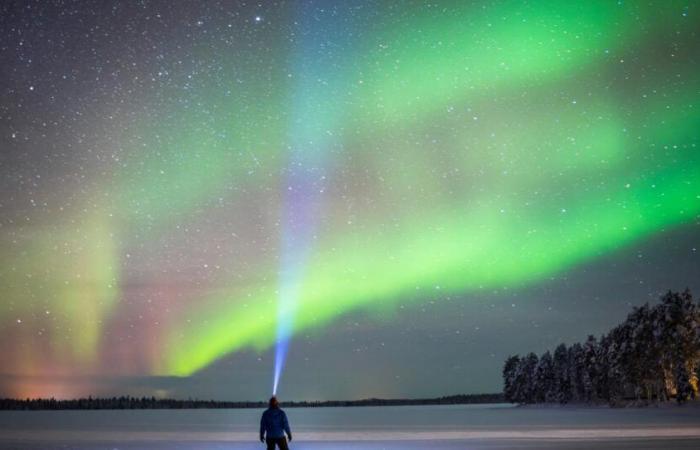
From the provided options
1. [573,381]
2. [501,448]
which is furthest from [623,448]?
[573,381]

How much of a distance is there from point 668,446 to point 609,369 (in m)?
97.7

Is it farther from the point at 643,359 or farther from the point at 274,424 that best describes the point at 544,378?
the point at 274,424

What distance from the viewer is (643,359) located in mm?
103062

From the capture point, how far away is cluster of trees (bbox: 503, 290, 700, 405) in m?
95.3

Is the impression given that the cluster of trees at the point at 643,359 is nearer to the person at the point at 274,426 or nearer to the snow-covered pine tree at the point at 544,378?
the snow-covered pine tree at the point at 544,378

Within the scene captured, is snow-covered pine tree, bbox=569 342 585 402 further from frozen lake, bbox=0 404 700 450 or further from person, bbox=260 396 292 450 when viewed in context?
person, bbox=260 396 292 450

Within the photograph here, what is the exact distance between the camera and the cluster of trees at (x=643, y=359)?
95312 mm

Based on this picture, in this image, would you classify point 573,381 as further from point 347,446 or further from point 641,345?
point 347,446

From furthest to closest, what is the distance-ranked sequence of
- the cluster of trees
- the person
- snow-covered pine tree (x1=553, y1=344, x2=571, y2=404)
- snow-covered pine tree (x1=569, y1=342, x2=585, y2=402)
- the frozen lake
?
1. snow-covered pine tree (x1=553, y1=344, x2=571, y2=404)
2. snow-covered pine tree (x1=569, y1=342, x2=585, y2=402)
3. the cluster of trees
4. the frozen lake
5. the person

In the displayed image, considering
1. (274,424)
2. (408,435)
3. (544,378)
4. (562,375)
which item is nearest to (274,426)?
(274,424)

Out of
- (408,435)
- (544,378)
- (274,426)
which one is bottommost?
(544,378)

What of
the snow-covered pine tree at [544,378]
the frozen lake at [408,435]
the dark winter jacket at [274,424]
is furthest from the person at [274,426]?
the snow-covered pine tree at [544,378]

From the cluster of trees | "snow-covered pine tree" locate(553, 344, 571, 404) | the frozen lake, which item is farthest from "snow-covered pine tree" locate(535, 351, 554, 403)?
the frozen lake

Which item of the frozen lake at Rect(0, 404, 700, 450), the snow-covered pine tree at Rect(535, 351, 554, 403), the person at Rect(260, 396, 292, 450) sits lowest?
the snow-covered pine tree at Rect(535, 351, 554, 403)
